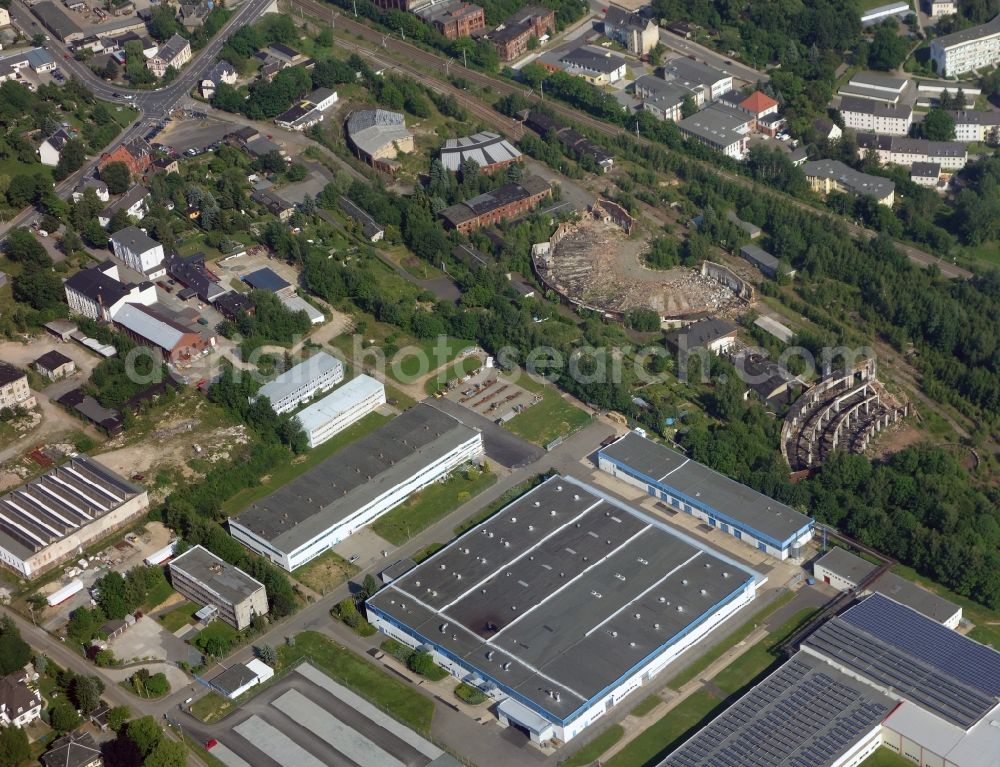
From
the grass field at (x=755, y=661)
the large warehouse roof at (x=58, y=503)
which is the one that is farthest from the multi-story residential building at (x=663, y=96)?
the large warehouse roof at (x=58, y=503)

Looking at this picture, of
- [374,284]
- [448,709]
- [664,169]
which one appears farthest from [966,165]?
[448,709]

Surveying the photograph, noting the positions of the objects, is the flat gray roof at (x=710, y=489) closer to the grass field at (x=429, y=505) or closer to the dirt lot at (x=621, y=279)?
the grass field at (x=429, y=505)

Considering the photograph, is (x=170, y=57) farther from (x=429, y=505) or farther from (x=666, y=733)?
(x=666, y=733)

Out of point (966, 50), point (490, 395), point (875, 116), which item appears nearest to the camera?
point (490, 395)

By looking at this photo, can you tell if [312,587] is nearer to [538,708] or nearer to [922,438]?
[538,708]

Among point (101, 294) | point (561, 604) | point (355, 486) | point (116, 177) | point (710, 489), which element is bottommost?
point (561, 604)

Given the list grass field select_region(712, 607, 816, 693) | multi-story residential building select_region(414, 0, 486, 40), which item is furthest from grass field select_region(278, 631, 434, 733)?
multi-story residential building select_region(414, 0, 486, 40)

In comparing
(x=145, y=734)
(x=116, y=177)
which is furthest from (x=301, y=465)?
(x=116, y=177)
